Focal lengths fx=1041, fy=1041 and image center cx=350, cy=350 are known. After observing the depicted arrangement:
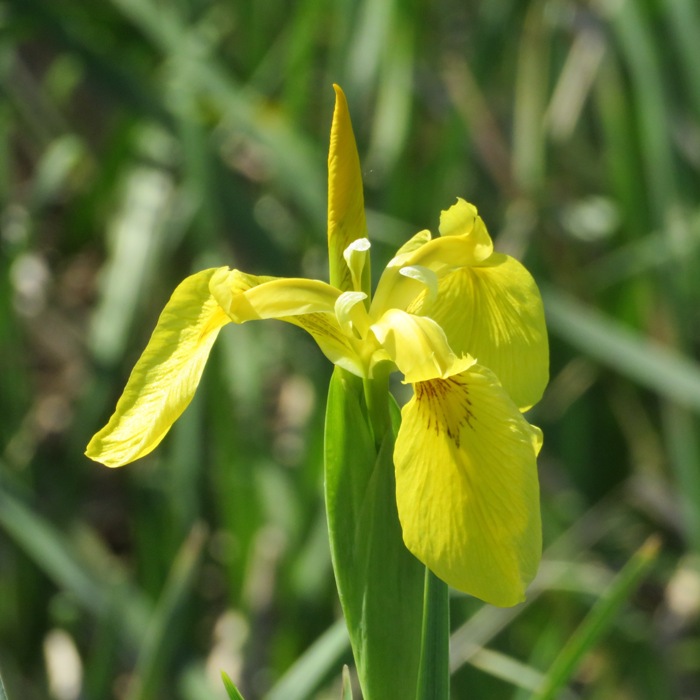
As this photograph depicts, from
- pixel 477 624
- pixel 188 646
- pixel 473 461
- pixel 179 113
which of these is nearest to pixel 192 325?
pixel 473 461

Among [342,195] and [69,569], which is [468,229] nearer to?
[342,195]

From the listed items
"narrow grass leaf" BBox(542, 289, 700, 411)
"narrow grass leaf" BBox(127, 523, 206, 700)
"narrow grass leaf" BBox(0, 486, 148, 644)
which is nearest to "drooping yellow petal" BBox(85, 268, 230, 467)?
"narrow grass leaf" BBox(127, 523, 206, 700)

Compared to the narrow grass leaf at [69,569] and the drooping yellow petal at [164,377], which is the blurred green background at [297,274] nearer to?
the narrow grass leaf at [69,569]

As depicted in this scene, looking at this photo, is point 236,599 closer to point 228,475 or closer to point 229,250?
point 228,475

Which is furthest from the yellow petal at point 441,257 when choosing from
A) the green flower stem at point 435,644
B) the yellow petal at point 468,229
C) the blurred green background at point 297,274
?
the blurred green background at point 297,274

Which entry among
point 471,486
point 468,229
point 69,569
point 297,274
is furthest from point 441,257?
point 297,274

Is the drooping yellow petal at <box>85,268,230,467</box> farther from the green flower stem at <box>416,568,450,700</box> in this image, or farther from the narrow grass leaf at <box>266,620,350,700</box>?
the narrow grass leaf at <box>266,620,350,700</box>
